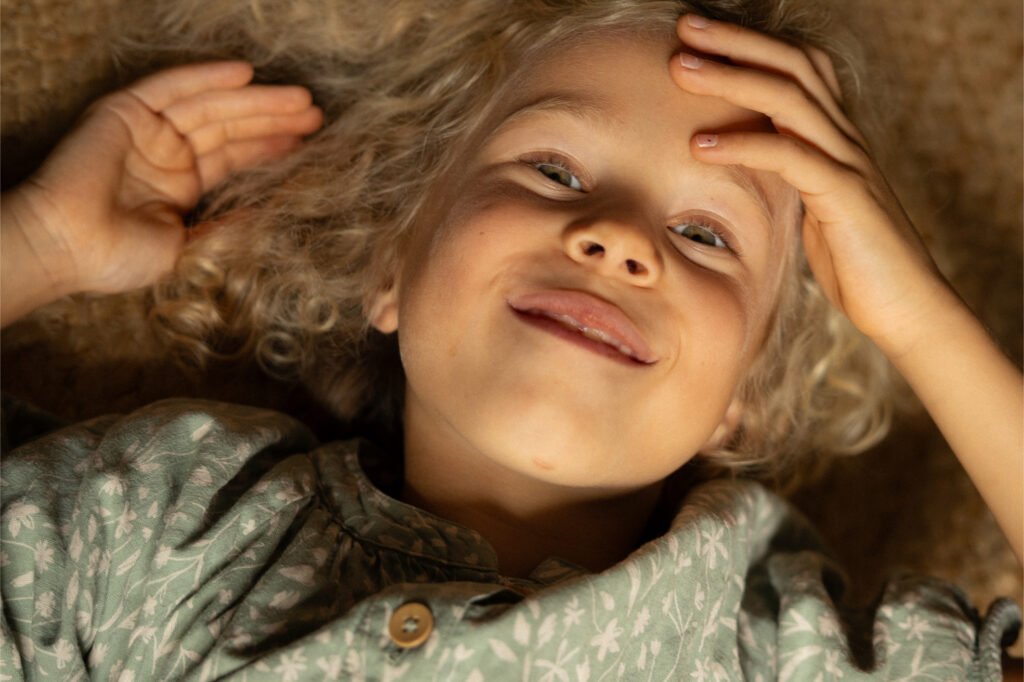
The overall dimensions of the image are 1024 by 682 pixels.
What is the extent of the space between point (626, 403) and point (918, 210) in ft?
2.47

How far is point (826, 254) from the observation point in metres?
1.40

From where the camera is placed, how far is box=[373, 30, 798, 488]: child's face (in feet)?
3.86

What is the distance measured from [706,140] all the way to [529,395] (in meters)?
0.36

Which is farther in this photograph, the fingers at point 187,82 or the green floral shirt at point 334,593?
the fingers at point 187,82

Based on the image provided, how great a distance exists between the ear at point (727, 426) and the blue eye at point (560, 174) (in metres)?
0.44

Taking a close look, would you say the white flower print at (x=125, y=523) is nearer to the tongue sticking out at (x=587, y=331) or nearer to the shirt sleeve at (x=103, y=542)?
the shirt sleeve at (x=103, y=542)

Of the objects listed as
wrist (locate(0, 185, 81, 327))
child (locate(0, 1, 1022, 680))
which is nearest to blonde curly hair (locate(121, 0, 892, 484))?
child (locate(0, 1, 1022, 680))

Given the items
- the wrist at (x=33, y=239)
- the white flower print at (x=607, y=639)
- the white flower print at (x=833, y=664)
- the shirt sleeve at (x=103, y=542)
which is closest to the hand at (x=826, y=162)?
the white flower print at (x=833, y=664)

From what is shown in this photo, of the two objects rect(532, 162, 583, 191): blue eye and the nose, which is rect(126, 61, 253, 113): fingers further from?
the nose

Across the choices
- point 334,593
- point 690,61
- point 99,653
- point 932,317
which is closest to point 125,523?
point 99,653

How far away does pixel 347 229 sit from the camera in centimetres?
159

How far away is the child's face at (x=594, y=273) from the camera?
1.18 metres

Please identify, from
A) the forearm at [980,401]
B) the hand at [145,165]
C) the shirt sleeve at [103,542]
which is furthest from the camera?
the hand at [145,165]

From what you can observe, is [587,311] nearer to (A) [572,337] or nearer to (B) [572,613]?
(A) [572,337]
